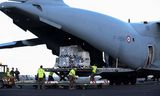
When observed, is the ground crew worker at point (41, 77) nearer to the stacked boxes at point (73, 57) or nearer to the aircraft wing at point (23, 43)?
the stacked boxes at point (73, 57)

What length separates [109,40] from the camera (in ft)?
101

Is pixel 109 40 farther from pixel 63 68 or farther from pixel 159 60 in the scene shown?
pixel 159 60

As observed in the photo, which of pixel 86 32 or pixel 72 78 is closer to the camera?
pixel 72 78

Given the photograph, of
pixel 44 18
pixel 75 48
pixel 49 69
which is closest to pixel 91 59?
pixel 75 48

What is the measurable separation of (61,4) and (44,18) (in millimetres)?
2474

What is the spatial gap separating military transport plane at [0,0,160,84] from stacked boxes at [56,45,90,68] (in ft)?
1.47

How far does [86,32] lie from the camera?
29266 mm

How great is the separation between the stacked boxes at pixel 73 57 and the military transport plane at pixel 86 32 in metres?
0.45

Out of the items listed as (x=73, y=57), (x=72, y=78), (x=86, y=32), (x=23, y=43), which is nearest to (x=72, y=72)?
(x=72, y=78)

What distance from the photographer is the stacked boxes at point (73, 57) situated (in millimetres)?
30578

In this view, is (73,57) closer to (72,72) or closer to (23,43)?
(72,72)

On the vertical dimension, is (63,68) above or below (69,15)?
below

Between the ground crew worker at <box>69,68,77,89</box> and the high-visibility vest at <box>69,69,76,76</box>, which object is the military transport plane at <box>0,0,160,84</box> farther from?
the ground crew worker at <box>69,68,77,89</box>

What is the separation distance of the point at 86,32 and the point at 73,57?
2637mm
